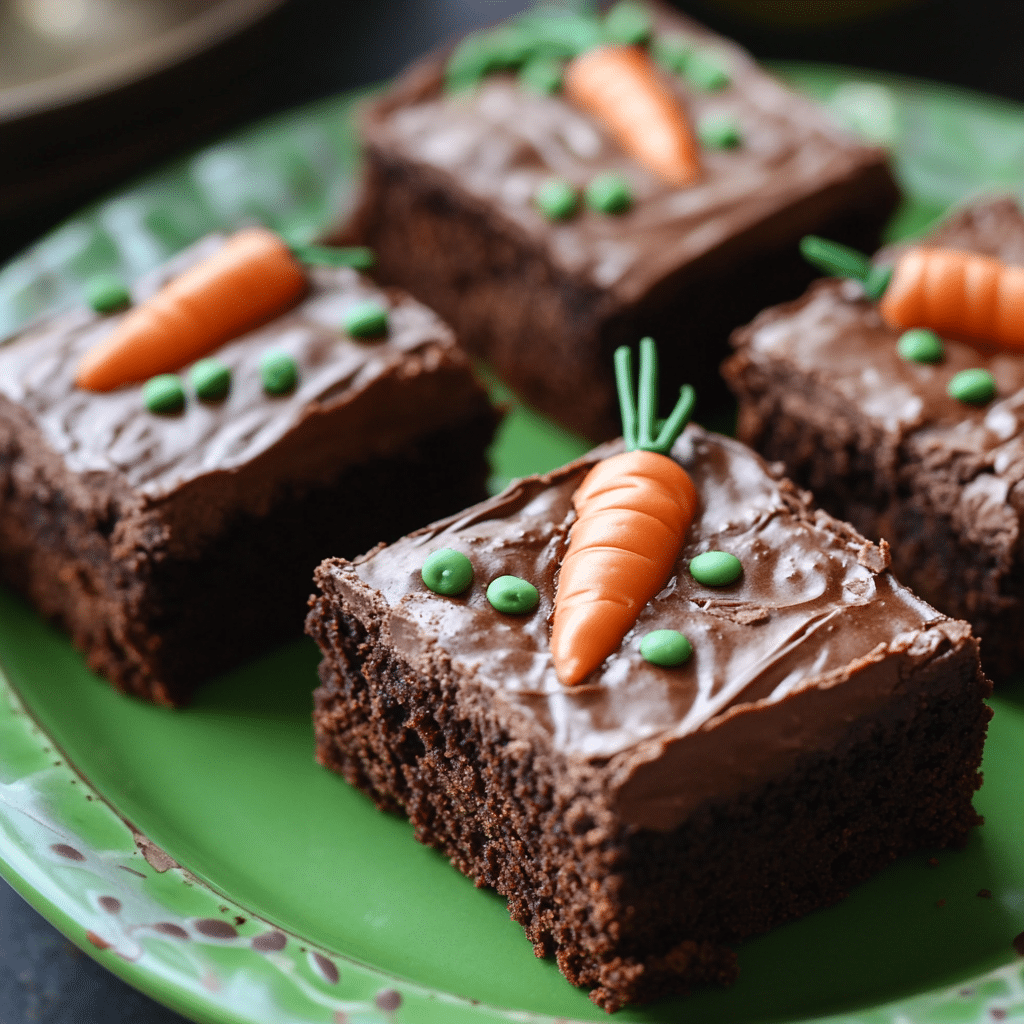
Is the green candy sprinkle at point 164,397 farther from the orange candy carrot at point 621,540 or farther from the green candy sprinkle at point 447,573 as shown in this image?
the orange candy carrot at point 621,540

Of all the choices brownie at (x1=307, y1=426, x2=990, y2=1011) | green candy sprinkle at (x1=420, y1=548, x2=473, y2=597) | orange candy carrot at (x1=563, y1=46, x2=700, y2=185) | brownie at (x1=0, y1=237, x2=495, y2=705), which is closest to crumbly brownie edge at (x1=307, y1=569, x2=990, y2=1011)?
brownie at (x1=307, y1=426, x2=990, y2=1011)

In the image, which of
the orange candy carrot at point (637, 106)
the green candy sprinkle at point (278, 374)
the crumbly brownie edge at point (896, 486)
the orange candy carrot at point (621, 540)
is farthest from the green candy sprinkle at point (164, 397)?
the orange candy carrot at point (637, 106)

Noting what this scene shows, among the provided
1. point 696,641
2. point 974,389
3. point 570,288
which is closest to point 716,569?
point 696,641

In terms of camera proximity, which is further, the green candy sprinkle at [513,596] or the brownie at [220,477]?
the brownie at [220,477]

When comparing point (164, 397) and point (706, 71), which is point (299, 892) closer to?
point (164, 397)

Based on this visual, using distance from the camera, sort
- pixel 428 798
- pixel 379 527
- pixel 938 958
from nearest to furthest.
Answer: pixel 938 958, pixel 428 798, pixel 379 527

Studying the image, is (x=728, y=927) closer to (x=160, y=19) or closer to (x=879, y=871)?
(x=879, y=871)

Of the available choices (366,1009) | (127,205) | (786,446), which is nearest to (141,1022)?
(366,1009)
